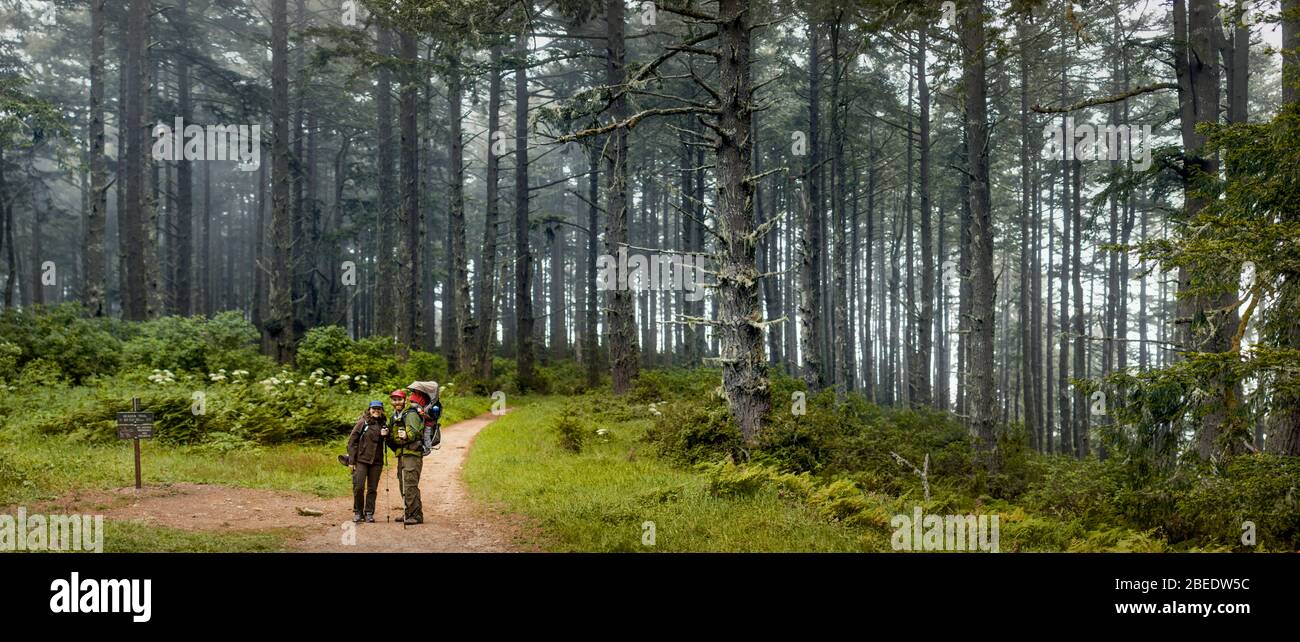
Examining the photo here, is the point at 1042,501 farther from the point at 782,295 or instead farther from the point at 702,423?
the point at 782,295

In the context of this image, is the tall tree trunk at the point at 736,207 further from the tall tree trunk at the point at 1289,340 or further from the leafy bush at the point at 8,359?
the leafy bush at the point at 8,359

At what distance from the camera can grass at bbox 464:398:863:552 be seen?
7.21m

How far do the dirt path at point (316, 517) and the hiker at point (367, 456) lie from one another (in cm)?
19

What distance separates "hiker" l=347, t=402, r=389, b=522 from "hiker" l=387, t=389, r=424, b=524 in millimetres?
238

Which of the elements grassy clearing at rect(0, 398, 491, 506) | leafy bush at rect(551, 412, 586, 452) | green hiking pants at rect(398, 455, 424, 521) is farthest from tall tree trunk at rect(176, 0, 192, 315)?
green hiking pants at rect(398, 455, 424, 521)

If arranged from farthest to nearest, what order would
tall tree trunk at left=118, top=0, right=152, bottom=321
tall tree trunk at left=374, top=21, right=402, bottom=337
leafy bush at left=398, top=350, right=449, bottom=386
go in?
tall tree trunk at left=374, top=21, right=402, bottom=337, tall tree trunk at left=118, top=0, right=152, bottom=321, leafy bush at left=398, top=350, right=449, bottom=386

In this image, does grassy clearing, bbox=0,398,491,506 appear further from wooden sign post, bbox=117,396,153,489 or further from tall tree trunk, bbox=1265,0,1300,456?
tall tree trunk, bbox=1265,0,1300,456

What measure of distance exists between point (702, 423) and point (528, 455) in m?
3.10

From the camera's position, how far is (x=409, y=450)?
28.8 feet

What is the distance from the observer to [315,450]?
43.7ft

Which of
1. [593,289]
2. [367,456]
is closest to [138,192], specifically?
[593,289]

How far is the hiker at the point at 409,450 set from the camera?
8.67 metres

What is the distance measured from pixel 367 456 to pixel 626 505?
3.17 m

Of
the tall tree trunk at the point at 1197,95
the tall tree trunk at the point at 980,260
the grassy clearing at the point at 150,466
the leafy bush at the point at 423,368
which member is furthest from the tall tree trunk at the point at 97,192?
the tall tree trunk at the point at 1197,95
